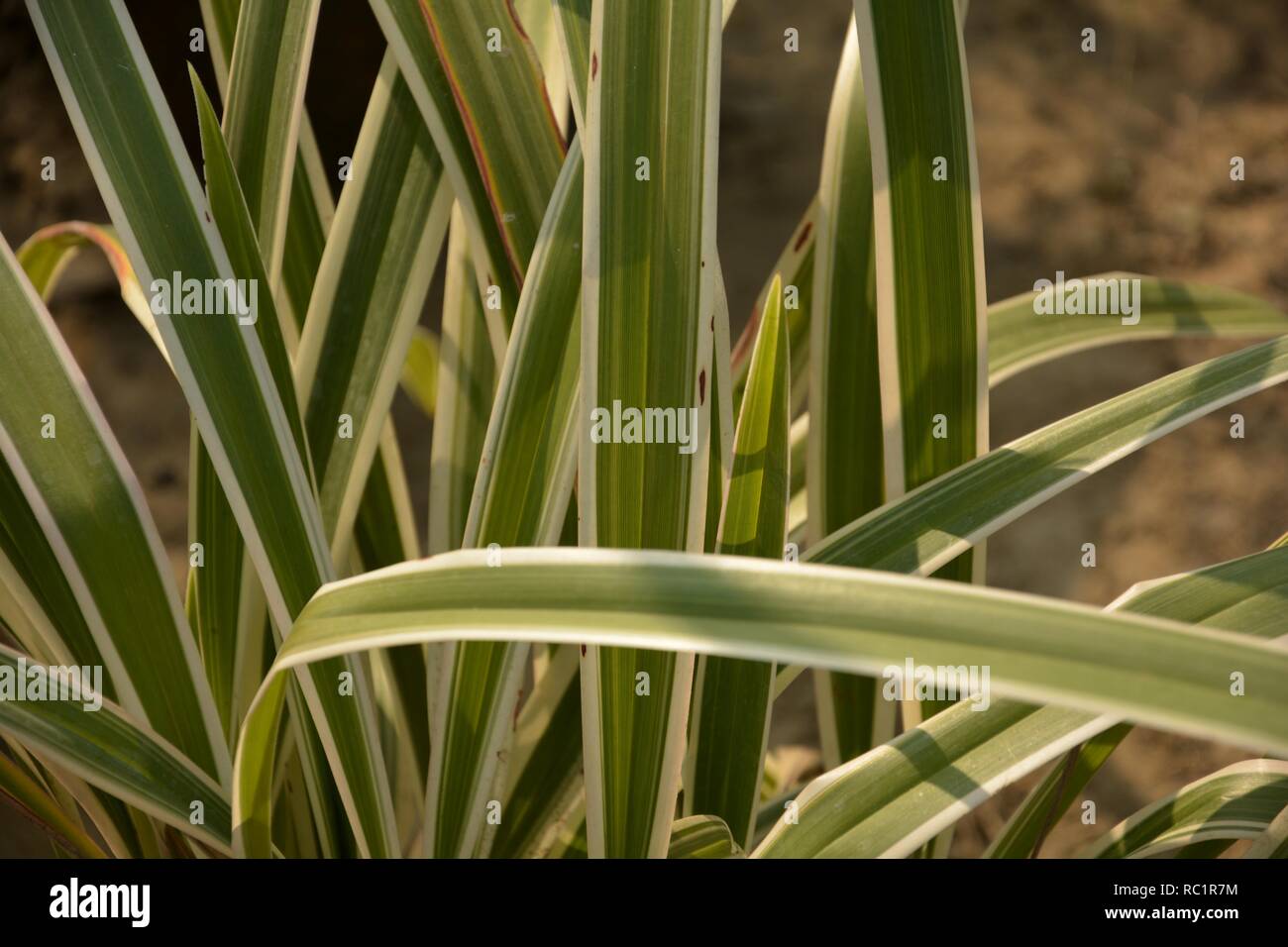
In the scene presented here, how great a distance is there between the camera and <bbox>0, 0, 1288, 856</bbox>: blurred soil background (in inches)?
39.0

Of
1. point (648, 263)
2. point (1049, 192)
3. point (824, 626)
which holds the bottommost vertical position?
point (824, 626)

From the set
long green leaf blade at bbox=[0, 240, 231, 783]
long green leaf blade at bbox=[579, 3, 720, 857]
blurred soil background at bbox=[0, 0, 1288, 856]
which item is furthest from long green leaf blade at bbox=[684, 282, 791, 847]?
blurred soil background at bbox=[0, 0, 1288, 856]

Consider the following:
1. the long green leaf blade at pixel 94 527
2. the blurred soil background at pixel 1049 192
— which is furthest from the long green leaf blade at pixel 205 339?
the blurred soil background at pixel 1049 192

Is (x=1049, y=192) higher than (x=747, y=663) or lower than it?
higher

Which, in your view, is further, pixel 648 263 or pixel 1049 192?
pixel 1049 192

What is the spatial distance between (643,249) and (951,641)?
5.4 inches

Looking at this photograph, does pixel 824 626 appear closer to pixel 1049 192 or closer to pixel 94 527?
pixel 94 527

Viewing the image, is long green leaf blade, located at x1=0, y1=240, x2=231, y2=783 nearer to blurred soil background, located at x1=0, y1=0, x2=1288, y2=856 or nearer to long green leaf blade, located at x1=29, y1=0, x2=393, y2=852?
long green leaf blade, located at x1=29, y1=0, x2=393, y2=852

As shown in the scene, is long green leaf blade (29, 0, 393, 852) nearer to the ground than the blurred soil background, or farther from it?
nearer to the ground

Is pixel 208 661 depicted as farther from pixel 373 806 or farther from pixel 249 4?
pixel 249 4

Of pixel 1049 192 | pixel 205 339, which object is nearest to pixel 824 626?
pixel 205 339

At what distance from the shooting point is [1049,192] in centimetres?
107
